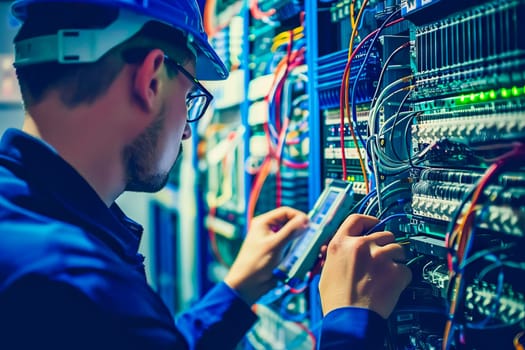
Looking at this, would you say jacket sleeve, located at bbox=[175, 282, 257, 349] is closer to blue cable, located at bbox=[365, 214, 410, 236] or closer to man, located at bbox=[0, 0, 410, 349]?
man, located at bbox=[0, 0, 410, 349]

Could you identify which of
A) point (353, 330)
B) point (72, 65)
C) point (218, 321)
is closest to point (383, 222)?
point (353, 330)

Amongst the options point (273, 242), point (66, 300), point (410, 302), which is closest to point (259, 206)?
point (273, 242)

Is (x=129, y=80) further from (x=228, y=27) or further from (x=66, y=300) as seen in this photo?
(x=228, y=27)

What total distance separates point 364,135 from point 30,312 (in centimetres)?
85

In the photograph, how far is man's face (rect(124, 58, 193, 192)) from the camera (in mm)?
1137

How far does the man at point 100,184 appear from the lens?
A: 33.3 inches

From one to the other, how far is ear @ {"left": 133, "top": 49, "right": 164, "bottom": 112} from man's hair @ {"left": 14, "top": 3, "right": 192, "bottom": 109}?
3 cm

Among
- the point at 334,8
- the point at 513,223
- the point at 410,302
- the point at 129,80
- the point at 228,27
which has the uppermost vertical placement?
the point at 228,27

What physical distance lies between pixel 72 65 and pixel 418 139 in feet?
2.21

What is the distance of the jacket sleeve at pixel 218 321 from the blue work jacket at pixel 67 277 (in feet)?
1.00

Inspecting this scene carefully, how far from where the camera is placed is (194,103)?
4.44ft

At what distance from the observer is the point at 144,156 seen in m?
1.14

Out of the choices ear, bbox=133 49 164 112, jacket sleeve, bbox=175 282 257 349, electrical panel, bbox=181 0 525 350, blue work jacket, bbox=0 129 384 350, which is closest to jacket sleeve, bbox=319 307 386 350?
blue work jacket, bbox=0 129 384 350

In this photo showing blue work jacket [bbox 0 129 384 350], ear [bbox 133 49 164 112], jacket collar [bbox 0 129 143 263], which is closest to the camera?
blue work jacket [bbox 0 129 384 350]
